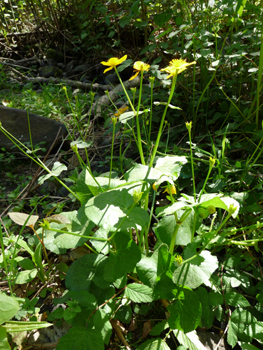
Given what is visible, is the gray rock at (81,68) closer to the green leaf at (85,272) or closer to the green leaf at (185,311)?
the green leaf at (85,272)

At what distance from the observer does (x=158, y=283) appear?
762 mm

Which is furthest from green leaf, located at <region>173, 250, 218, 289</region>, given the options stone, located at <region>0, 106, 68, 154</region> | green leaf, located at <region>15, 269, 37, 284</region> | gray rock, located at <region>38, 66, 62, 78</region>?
gray rock, located at <region>38, 66, 62, 78</region>

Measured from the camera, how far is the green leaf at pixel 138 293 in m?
0.78

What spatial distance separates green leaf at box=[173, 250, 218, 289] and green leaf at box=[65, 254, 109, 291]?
0.77 ft

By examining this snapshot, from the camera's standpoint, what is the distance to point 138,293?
0.80m

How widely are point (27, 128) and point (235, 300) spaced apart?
6.46ft

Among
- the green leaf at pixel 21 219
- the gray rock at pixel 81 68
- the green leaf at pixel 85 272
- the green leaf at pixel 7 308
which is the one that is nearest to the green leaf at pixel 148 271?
the green leaf at pixel 85 272

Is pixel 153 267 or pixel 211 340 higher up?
pixel 153 267

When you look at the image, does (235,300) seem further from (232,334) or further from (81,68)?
(81,68)

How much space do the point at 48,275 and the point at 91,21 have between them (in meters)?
3.22

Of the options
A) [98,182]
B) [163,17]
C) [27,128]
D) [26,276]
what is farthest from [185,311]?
[27,128]

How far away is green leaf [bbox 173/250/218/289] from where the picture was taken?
0.75 m

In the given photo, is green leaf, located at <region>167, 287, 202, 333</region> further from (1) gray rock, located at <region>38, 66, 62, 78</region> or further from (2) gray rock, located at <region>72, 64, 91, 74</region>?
(1) gray rock, located at <region>38, 66, 62, 78</region>

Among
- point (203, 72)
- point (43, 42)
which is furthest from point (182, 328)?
point (43, 42)
